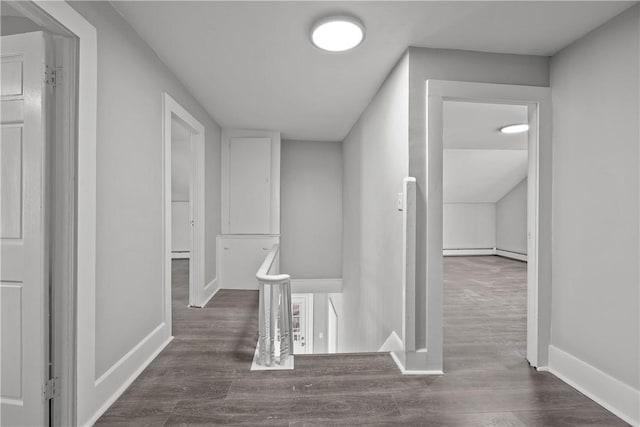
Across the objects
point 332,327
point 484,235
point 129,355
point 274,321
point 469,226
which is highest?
point 469,226

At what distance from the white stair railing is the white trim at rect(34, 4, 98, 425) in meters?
0.98

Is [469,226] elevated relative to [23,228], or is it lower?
lower

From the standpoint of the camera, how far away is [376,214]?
126 inches

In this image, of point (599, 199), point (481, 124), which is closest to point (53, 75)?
point (599, 199)

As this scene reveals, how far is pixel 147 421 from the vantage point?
5.36ft

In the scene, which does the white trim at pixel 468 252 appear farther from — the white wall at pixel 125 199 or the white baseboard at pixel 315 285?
the white wall at pixel 125 199

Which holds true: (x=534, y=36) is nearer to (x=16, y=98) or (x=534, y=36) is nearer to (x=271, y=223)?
(x=16, y=98)

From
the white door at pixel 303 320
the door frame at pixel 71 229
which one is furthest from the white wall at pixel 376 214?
the door frame at pixel 71 229

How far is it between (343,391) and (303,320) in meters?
4.94

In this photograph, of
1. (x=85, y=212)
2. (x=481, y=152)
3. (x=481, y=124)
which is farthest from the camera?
(x=481, y=152)

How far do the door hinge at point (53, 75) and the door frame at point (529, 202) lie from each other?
210 cm

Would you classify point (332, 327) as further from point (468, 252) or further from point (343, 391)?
point (343, 391)

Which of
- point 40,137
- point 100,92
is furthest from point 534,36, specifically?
point 40,137

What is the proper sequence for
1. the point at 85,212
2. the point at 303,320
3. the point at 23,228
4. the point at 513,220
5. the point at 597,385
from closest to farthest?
the point at 23,228 → the point at 85,212 → the point at 597,385 → the point at 303,320 → the point at 513,220
